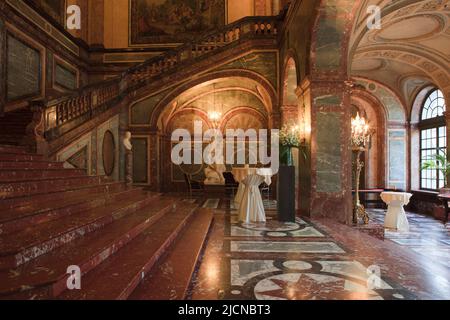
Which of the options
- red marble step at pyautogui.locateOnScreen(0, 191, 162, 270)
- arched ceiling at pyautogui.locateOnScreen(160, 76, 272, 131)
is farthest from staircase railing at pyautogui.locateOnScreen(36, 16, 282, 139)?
red marble step at pyautogui.locateOnScreen(0, 191, 162, 270)

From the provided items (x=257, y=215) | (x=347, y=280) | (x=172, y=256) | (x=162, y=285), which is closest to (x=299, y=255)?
(x=347, y=280)

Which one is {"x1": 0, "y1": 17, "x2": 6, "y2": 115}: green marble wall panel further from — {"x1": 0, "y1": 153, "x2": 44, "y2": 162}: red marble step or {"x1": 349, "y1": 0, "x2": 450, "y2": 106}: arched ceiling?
{"x1": 349, "y1": 0, "x2": 450, "y2": 106}: arched ceiling

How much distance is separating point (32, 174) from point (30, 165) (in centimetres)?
37

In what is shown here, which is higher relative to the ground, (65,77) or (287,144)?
(65,77)

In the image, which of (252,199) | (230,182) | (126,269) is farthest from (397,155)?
(126,269)

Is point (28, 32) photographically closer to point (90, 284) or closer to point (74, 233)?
point (74, 233)

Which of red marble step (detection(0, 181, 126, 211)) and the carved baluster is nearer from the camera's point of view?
red marble step (detection(0, 181, 126, 211))

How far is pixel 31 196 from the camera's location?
12.6ft

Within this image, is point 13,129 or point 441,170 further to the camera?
point 441,170

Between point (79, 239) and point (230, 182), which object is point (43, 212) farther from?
point (230, 182)

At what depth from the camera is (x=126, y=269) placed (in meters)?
2.71

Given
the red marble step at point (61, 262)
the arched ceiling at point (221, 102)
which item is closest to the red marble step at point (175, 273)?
the red marble step at point (61, 262)

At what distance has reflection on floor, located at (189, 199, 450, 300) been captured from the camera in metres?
2.69

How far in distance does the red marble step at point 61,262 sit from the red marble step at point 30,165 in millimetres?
1687
